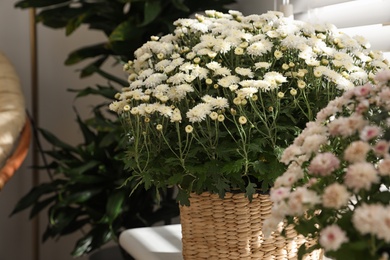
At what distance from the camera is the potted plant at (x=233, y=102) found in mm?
764

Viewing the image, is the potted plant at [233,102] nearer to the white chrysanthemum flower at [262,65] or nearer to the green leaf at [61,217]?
the white chrysanthemum flower at [262,65]

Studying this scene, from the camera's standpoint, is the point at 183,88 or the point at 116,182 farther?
the point at 116,182

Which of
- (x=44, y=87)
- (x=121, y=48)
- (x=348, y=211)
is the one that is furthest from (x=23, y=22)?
(x=348, y=211)

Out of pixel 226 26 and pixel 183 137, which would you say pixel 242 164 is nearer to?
pixel 183 137

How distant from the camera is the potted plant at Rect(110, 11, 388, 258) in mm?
764

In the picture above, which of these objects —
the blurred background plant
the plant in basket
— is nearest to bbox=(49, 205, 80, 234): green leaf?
the blurred background plant

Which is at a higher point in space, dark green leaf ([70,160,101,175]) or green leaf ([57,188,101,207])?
dark green leaf ([70,160,101,175])

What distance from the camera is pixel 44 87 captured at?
2.35 m

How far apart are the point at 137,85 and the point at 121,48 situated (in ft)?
2.73

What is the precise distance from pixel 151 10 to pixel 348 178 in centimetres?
116

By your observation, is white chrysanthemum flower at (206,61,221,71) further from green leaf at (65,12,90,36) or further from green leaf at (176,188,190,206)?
green leaf at (65,12,90,36)

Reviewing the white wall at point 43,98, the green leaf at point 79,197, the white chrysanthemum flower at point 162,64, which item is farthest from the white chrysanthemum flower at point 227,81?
the white wall at point 43,98

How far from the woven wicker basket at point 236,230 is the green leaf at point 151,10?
2.56ft

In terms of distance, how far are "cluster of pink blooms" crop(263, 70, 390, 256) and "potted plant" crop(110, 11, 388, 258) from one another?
172mm
